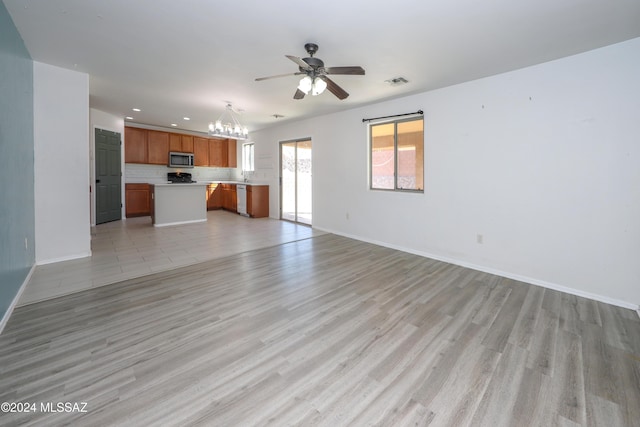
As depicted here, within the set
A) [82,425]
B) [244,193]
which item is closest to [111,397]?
[82,425]

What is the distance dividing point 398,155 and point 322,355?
3.63 meters

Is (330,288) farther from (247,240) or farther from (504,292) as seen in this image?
(247,240)

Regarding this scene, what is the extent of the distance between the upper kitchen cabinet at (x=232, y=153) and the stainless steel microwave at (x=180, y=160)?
3.87ft

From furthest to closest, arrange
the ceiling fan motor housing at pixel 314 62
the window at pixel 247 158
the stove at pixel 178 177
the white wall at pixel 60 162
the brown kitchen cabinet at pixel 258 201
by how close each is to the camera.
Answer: the window at pixel 247 158, the stove at pixel 178 177, the brown kitchen cabinet at pixel 258 201, the white wall at pixel 60 162, the ceiling fan motor housing at pixel 314 62

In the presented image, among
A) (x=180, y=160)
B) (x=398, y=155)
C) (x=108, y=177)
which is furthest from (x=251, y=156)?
(x=398, y=155)

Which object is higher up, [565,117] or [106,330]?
[565,117]

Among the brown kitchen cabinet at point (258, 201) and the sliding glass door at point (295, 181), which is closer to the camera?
the sliding glass door at point (295, 181)

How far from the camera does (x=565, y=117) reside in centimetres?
297

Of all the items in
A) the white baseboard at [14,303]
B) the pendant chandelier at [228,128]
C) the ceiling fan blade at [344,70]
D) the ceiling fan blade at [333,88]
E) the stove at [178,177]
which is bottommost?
the white baseboard at [14,303]

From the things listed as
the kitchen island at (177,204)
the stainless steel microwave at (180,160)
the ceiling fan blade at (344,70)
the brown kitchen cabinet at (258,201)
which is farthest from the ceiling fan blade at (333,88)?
the stainless steel microwave at (180,160)

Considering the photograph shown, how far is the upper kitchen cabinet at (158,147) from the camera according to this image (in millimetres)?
7586

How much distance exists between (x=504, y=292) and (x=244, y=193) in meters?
6.58

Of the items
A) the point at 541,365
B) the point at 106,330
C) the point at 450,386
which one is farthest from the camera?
the point at 106,330

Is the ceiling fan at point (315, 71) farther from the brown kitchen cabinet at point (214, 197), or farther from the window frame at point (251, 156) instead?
the brown kitchen cabinet at point (214, 197)
